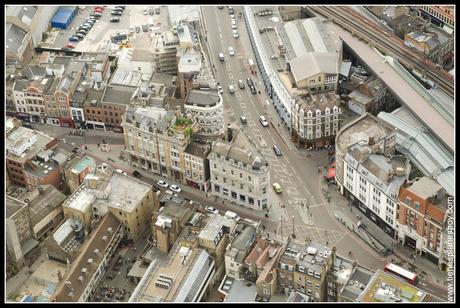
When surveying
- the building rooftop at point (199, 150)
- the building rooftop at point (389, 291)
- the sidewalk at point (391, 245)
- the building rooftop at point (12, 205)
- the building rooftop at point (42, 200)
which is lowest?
the sidewalk at point (391, 245)

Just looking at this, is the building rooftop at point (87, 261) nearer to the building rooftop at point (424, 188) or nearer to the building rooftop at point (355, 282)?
the building rooftop at point (355, 282)

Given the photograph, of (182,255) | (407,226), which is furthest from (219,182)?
(407,226)

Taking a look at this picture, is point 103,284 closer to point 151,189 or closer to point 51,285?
point 51,285

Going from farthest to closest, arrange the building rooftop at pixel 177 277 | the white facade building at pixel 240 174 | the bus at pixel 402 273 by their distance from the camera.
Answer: the white facade building at pixel 240 174 → the bus at pixel 402 273 → the building rooftop at pixel 177 277

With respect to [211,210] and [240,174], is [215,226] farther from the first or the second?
[240,174]

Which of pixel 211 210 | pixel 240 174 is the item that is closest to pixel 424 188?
pixel 240 174

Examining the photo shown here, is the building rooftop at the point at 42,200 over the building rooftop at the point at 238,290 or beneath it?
over

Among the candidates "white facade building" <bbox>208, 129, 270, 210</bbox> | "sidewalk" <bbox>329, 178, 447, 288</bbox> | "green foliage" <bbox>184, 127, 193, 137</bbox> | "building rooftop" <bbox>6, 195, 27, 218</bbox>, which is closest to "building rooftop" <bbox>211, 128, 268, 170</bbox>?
"white facade building" <bbox>208, 129, 270, 210</bbox>

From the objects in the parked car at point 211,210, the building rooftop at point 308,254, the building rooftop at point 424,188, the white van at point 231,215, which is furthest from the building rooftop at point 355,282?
the parked car at point 211,210
